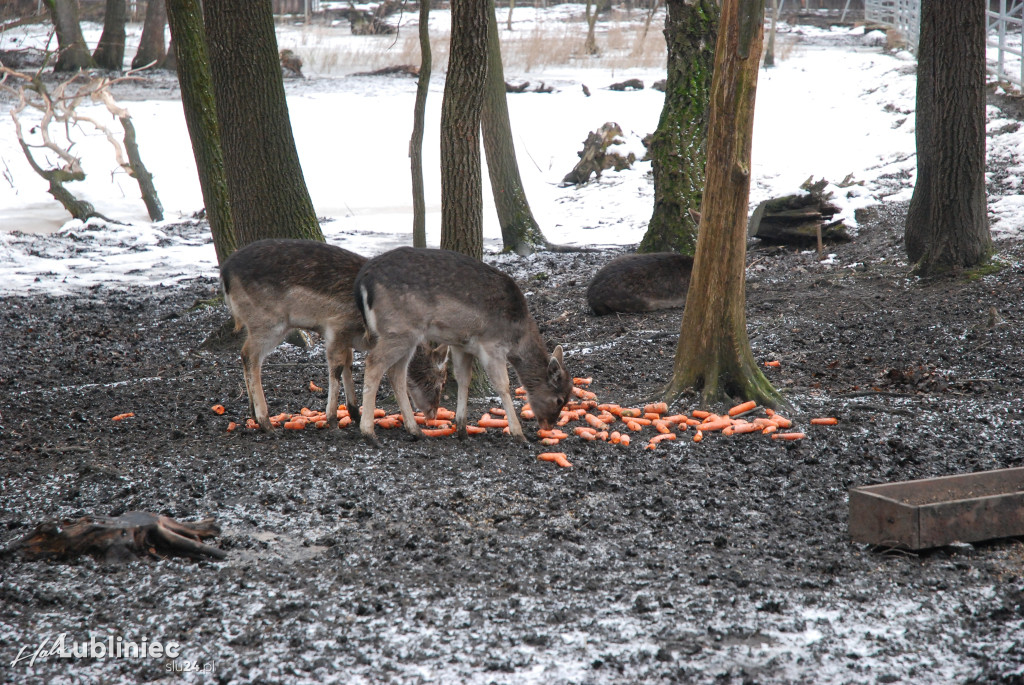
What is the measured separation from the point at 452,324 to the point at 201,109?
5461 millimetres

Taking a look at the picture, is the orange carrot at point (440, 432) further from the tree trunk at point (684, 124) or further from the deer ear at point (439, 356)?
the tree trunk at point (684, 124)

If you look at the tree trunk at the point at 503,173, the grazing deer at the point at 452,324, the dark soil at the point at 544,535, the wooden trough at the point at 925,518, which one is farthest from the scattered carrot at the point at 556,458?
the tree trunk at the point at 503,173

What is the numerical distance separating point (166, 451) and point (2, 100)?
25.6m

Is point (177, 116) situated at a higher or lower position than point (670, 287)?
higher

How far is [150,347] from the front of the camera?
9.91 m

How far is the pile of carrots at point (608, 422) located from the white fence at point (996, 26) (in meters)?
13.9

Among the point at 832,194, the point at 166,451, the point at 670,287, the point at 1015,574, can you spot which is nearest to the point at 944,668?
the point at 1015,574

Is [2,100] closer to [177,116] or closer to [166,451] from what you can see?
[177,116]

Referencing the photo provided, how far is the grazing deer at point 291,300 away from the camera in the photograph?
21.6 feet

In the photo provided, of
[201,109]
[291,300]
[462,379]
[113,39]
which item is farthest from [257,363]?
[113,39]

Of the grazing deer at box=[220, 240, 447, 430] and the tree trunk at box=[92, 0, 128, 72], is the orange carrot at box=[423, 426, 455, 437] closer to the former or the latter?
the grazing deer at box=[220, 240, 447, 430]

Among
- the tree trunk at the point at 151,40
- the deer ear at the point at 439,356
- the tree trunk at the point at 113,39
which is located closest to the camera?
the deer ear at the point at 439,356

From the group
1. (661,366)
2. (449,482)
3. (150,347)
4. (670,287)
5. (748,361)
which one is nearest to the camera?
(449,482)

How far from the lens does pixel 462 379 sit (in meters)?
6.75
